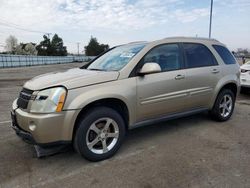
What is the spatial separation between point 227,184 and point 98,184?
60.5 inches

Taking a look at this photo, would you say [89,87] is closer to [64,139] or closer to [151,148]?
[64,139]

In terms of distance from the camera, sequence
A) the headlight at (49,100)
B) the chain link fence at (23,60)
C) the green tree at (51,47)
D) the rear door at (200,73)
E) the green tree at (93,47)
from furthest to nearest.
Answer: the green tree at (93,47), the green tree at (51,47), the chain link fence at (23,60), the rear door at (200,73), the headlight at (49,100)

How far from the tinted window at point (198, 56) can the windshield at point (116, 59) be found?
99 cm

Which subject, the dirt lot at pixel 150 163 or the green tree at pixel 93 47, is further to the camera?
the green tree at pixel 93 47

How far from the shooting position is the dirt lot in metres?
2.90

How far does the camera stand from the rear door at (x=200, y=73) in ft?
14.4

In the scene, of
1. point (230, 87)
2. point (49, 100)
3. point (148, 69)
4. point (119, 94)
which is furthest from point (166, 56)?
point (49, 100)

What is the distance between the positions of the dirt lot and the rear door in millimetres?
664

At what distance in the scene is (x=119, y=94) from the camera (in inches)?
136

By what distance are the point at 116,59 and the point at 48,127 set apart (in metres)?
1.77

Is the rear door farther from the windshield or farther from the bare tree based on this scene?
the bare tree

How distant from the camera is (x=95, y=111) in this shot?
3.31 metres

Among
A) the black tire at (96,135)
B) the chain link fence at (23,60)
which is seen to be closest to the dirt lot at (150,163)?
the black tire at (96,135)

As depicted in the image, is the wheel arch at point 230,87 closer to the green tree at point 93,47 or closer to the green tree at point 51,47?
the green tree at point 51,47
